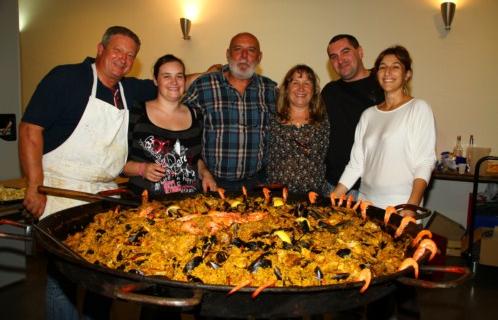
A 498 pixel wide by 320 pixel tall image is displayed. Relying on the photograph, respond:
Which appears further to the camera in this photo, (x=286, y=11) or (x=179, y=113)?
(x=286, y=11)

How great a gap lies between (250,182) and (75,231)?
1.64m

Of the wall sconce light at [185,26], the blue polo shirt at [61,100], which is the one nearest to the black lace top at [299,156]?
the blue polo shirt at [61,100]

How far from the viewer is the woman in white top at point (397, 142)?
2.53 m

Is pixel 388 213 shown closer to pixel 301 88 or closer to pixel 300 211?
pixel 300 211

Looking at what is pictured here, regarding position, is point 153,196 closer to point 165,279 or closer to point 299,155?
point 299,155

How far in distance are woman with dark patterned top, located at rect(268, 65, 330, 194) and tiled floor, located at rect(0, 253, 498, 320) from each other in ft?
4.79

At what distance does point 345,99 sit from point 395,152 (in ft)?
3.10

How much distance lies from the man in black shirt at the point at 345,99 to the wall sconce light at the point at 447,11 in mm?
2489

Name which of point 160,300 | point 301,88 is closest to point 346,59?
point 301,88

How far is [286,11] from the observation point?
611cm

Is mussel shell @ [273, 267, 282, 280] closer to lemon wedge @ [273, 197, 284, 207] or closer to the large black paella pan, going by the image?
the large black paella pan

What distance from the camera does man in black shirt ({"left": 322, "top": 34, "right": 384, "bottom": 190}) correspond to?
3.33 m

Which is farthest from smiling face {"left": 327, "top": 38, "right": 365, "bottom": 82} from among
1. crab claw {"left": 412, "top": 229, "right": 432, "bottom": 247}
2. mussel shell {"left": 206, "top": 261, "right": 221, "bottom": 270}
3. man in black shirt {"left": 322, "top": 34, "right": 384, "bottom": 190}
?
mussel shell {"left": 206, "top": 261, "right": 221, "bottom": 270}

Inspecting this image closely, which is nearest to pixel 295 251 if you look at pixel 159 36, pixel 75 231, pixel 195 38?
pixel 75 231
